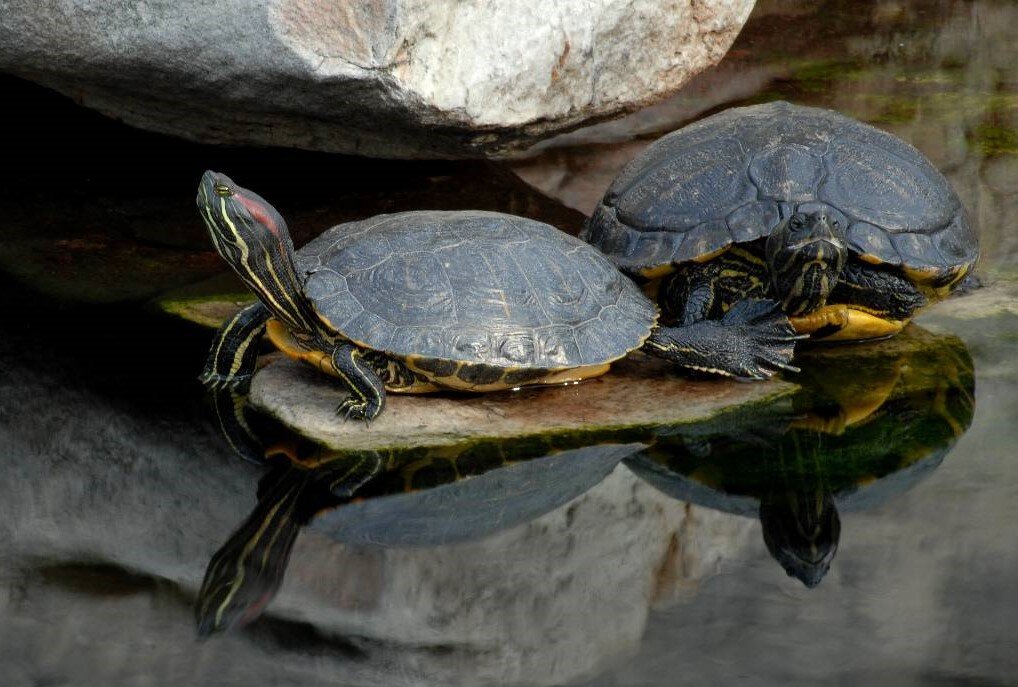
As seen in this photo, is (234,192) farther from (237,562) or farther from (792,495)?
(792,495)

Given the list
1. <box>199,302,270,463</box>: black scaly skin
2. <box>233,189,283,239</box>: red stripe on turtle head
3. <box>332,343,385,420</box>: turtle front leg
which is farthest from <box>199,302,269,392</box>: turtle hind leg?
<box>332,343,385,420</box>: turtle front leg

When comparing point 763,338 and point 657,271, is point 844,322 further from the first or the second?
point 657,271

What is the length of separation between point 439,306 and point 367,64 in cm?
144

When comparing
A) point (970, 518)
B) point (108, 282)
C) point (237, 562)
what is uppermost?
point (970, 518)

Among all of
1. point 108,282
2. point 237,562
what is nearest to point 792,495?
point 237,562

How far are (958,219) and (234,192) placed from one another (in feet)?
9.10

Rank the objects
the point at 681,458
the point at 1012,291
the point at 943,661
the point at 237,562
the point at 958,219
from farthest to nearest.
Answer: the point at 1012,291, the point at 958,219, the point at 681,458, the point at 237,562, the point at 943,661

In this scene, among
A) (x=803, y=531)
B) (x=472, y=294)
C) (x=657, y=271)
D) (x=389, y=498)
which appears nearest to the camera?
(x=803, y=531)

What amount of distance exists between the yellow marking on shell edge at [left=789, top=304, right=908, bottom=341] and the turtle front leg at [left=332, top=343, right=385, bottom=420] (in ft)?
5.34

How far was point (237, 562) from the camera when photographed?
10.6 ft

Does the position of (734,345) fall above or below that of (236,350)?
above

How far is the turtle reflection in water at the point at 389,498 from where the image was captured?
3186mm

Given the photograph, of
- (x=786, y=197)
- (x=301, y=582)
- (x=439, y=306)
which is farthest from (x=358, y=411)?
(x=786, y=197)

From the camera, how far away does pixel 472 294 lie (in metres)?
4.03
